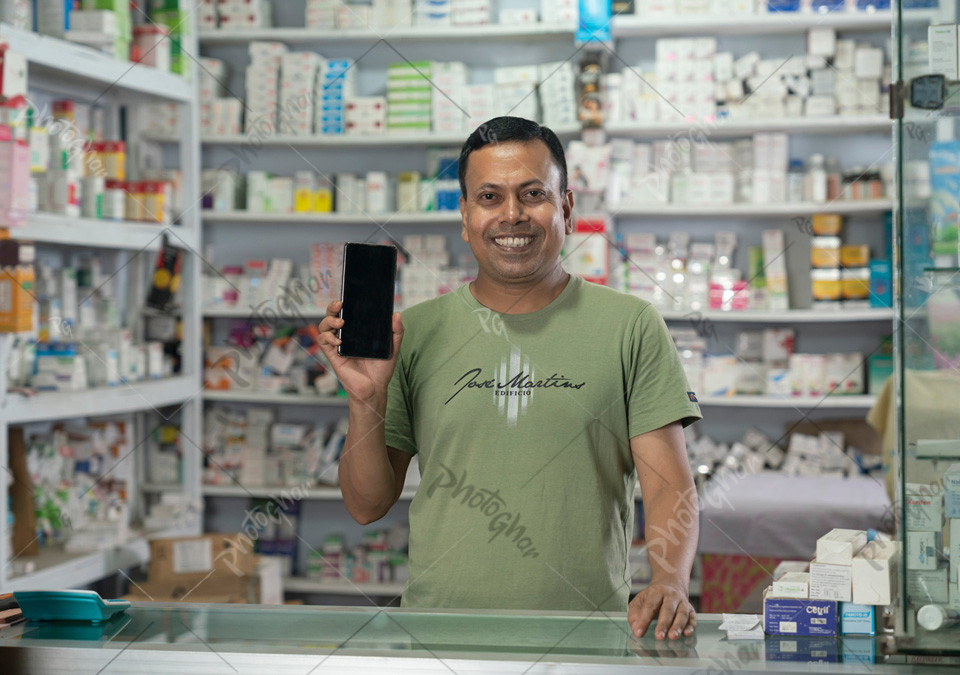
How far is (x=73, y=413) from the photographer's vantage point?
11.5 ft

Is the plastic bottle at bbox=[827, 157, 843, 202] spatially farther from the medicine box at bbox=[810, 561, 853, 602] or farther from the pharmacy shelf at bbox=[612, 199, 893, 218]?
the medicine box at bbox=[810, 561, 853, 602]

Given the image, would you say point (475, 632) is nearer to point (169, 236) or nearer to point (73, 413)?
point (73, 413)

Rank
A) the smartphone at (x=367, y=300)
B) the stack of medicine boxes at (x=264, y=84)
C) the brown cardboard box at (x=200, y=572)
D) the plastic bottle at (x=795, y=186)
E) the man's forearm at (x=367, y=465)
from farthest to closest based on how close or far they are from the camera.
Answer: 1. the stack of medicine boxes at (x=264, y=84)
2. the plastic bottle at (x=795, y=186)
3. the brown cardboard box at (x=200, y=572)
4. the man's forearm at (x=367, y=465)
5. the smartphone at (x=367, y=300)

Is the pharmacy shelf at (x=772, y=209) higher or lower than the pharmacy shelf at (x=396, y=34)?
lower

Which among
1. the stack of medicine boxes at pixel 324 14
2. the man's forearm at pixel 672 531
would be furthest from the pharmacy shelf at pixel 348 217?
the man's forearm at pixel 672 531

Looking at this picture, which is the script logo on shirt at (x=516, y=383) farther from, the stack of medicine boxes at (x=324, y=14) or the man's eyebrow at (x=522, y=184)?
the stack of medicine boxes at (x=324, y=14)

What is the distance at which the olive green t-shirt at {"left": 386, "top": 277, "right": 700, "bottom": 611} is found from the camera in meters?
1.48

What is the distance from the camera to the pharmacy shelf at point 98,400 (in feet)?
10.7

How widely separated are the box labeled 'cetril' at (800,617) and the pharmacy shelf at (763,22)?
3547 millimetres

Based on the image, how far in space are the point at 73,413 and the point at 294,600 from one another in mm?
1633

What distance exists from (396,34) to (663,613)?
376cm

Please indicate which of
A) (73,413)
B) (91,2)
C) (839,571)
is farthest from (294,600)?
(839,571)

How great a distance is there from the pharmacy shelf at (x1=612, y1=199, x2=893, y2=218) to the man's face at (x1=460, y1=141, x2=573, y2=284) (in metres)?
2.61

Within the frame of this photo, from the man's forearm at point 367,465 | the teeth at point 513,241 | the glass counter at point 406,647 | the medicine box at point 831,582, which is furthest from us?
the teeth at point 513,241
